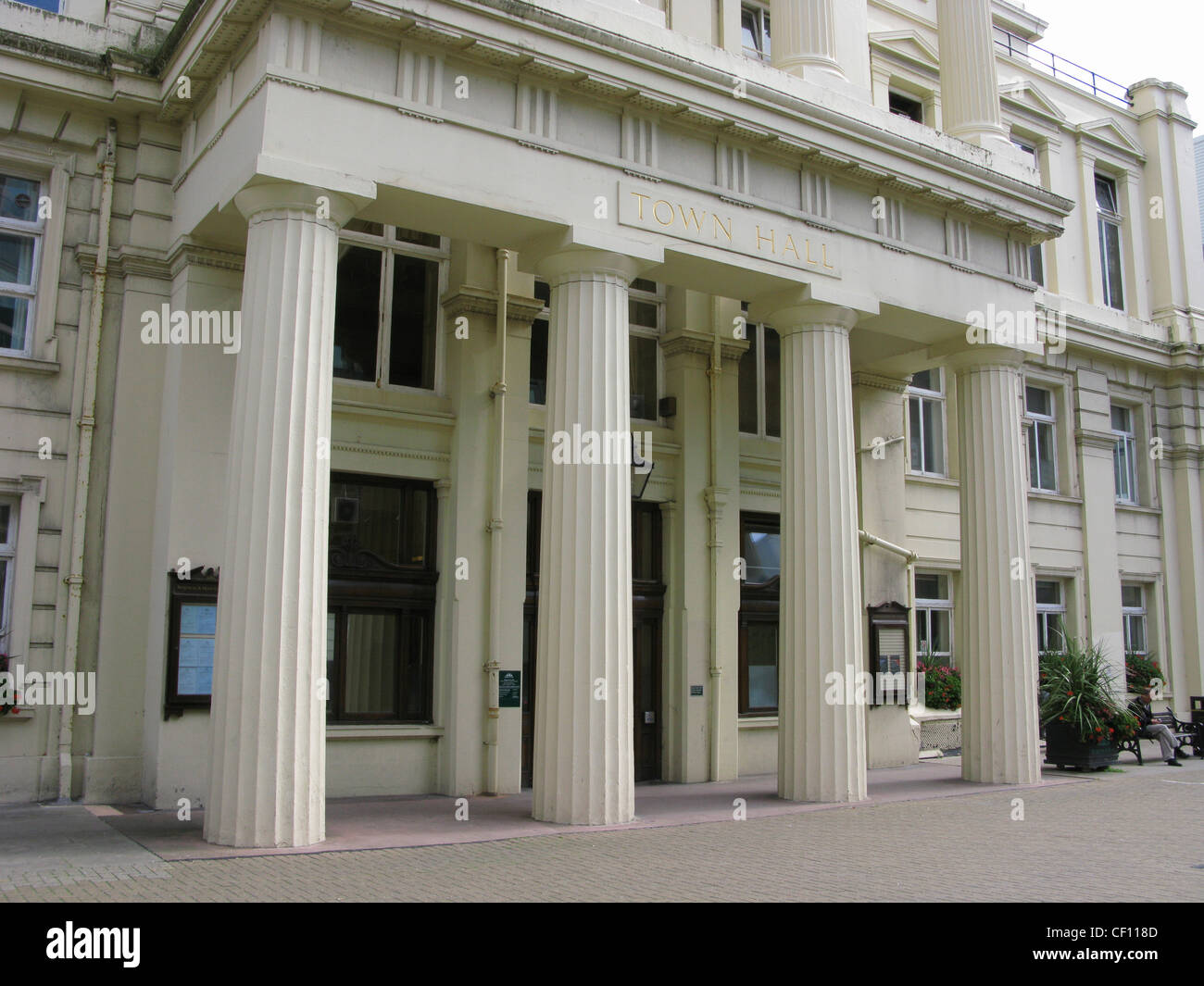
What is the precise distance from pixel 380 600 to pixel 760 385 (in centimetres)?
795

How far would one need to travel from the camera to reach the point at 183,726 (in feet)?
40.4

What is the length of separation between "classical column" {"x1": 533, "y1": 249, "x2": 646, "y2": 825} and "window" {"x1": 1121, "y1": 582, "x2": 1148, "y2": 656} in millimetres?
17011

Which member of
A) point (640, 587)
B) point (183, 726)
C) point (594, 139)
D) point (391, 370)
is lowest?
point (183, 726)

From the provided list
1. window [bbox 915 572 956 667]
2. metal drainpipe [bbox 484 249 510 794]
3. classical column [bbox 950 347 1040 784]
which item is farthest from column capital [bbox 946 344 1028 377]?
metal drainpipe [bbox 484 249 510 794]

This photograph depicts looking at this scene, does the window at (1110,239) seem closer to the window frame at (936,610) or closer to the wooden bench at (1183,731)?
the window frame at (936,610)

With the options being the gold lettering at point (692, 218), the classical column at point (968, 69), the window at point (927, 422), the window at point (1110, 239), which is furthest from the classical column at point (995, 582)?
the window at point (1110, 239)

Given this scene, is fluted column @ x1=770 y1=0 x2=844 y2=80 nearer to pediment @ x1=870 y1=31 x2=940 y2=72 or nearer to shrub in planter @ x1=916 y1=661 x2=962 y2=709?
pediment @ x1=870 y1=31 x2=940 y2=72

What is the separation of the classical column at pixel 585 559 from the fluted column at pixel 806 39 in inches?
189

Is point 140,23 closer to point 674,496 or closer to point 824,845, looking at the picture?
point 674,496

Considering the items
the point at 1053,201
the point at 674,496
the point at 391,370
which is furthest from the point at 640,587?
the point at 1053,201

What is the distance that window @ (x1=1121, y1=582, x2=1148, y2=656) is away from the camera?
24.6 m

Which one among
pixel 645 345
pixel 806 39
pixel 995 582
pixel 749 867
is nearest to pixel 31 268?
pixel 645 345

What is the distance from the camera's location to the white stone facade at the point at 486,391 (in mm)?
10867
